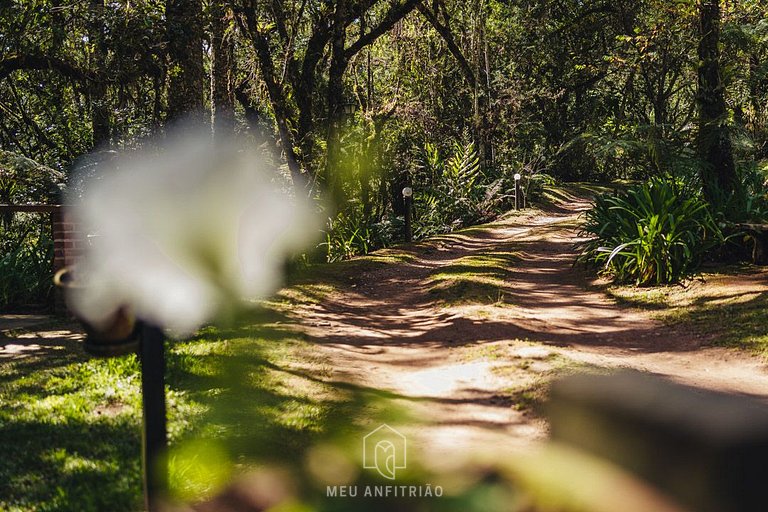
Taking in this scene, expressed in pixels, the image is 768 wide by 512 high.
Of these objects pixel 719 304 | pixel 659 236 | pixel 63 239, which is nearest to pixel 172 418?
pixel 63 239

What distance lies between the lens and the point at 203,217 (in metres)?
10.7

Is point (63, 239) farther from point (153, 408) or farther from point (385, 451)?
point (153, 408)

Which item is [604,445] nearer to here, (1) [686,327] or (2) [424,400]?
(2) [424,400]

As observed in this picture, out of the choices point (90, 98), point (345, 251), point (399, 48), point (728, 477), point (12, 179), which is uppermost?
point (399, 48)

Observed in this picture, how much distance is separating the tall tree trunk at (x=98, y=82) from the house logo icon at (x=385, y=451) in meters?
8.71

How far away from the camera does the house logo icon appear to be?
13.6ft

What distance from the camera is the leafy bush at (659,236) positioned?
9.05 metres

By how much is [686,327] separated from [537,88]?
19.0 m

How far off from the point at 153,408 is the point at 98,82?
425 inches

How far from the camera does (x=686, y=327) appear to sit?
7508 millimetres

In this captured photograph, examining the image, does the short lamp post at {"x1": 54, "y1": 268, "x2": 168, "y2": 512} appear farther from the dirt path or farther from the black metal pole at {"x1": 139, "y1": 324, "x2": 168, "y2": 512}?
the dirt path

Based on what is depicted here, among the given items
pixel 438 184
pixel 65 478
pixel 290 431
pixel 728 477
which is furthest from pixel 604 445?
pixel 438 184

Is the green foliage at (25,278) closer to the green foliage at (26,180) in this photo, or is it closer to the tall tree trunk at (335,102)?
the green foliage at (26,180)

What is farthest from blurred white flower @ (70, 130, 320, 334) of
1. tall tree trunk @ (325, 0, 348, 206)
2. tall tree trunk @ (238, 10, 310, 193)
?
tall tree trunk @ (325, 0, 348, 206)
